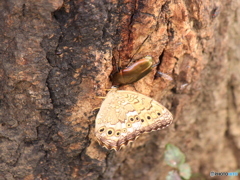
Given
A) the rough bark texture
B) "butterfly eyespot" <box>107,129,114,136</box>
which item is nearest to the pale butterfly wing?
"butterfly eyespot" <box>107,129,114,136</box>

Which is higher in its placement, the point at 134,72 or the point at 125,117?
the point at 134,72

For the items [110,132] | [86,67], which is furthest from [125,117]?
[86,67]

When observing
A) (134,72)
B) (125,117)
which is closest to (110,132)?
(125,117)

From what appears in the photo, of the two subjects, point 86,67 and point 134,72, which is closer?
point 86,67

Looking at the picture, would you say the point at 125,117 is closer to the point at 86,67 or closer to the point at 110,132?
the point at 110,132

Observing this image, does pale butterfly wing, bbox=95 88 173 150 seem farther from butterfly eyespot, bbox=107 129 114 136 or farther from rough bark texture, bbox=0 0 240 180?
rough bark texture, bbox=0 0 240 180
